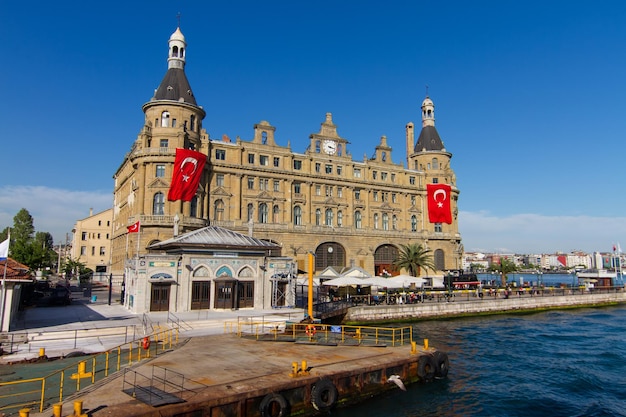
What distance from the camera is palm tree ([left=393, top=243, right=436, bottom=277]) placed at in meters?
73.6

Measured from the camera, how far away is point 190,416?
15.9 m

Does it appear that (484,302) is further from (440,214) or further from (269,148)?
(269,148)

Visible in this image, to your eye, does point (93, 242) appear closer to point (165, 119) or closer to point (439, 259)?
point (165, 119)

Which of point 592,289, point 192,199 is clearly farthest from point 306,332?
point 592,289

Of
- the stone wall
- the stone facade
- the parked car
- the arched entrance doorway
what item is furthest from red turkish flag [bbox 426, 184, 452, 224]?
the parked car

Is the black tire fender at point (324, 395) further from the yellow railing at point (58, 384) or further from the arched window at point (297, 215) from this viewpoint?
the arched window at point (297, 215)

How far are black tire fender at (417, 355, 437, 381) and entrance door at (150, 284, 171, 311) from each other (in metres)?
22.9

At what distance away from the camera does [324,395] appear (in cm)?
1994

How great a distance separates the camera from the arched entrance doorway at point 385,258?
78750mm

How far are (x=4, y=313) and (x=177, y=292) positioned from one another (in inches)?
539

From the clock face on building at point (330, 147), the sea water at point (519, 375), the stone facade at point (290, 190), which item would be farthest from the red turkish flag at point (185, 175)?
the sea water at point (519, 375)

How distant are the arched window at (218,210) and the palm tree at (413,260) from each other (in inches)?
1169

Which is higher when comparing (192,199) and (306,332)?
(192,199)

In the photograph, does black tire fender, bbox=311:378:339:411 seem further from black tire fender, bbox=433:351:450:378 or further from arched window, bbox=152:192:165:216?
arched window, bbox=152:192:165:216
